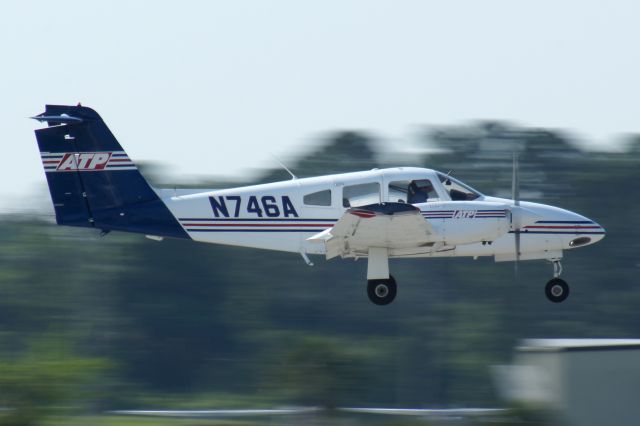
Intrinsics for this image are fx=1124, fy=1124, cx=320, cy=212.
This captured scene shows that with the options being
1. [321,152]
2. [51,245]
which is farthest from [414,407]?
[51,245]

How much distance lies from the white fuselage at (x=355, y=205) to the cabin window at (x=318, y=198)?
2 cm

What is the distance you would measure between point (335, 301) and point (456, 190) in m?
37.4

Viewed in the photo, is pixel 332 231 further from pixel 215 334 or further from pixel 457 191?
pixel 215 334

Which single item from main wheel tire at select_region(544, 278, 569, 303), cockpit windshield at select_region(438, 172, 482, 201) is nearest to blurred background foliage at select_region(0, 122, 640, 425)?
main wheel tire at select_region(544, 278, 569, 303)

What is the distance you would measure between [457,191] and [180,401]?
39.3 meters

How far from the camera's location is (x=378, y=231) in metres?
17.2

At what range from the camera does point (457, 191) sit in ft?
57.8

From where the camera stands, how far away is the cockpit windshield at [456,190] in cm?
1756

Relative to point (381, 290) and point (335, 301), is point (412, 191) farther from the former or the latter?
point (335, 301)

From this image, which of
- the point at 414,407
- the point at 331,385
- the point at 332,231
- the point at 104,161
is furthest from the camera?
the point at 414,407

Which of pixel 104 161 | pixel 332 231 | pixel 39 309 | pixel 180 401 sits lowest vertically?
pixel 180 401

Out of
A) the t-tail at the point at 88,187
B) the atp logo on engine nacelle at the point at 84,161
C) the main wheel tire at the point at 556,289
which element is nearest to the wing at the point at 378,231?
the main wheel tire at the point at 556,289

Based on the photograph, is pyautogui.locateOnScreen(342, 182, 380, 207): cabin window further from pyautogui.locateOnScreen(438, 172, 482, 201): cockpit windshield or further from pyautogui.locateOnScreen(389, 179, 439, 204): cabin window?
pyautogui.locateOnScreen(438, 172, 482, 201): cockpit windshield

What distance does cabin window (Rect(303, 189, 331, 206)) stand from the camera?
17719 mm
